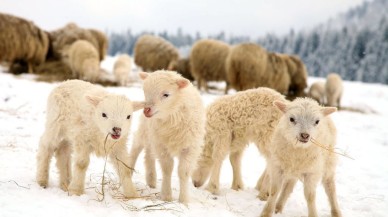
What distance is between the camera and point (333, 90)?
17.4 meters

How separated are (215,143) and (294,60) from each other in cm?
1440

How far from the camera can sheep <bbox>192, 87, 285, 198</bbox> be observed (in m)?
5.26

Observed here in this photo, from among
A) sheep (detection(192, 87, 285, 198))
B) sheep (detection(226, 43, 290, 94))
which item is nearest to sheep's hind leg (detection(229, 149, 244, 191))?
sheep (detection(192, 87, 285, 198))

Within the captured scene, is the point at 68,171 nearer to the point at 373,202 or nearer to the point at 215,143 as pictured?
the point at 215,143

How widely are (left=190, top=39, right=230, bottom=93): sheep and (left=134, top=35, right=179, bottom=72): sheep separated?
3716 mm

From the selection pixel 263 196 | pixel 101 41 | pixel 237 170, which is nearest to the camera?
pixel 263 196

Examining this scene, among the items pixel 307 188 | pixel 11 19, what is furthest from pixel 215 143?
pixel 11 19

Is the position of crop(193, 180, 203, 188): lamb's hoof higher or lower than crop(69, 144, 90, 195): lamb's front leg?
lower

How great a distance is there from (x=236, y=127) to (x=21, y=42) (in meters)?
13.7

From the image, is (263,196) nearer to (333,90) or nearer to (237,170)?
(237,170)

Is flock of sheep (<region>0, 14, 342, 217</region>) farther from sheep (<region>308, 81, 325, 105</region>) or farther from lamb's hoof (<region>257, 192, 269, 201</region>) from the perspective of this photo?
sheep (<region>308, 81, 325, 105</region>)

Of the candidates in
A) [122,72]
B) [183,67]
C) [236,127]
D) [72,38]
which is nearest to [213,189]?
[236,127]

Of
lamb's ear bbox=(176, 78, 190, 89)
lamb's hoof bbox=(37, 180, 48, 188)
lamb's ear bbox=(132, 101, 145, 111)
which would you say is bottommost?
lamb's hoof bbox=(37, 180, 48, 188)

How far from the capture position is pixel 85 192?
13.6 ft
